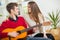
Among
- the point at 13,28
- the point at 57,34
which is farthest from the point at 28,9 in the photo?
the point at 57,34

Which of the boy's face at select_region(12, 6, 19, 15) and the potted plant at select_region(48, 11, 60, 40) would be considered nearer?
the boy's face at select_region(12, 6, 19, 15)

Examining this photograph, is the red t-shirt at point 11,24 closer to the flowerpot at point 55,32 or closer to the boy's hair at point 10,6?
the boy's hair at point 10,6

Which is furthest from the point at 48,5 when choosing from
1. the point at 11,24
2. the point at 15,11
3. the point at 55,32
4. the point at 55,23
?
the point at 11,24

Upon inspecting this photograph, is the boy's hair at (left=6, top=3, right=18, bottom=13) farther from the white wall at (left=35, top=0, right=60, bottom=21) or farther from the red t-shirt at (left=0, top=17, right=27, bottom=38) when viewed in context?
the white wall at (left=35, top=0, right=60, bottom=21)

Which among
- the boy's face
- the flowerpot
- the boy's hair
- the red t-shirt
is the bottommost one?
the flowerpot

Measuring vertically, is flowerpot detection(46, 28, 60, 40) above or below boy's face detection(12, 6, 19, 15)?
below

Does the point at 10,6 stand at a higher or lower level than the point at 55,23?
higher

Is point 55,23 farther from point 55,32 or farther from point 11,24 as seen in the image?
point 11,24

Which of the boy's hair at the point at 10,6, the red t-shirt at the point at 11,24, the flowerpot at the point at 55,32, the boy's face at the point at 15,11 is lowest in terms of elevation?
the flowerpot at the point at 55,32

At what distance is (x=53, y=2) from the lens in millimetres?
2119

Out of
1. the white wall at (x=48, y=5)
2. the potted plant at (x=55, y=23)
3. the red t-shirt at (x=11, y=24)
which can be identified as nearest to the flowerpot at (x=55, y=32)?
the potted plant at (x=55, y=23)

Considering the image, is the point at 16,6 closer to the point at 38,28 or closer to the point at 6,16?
the point at 6,16

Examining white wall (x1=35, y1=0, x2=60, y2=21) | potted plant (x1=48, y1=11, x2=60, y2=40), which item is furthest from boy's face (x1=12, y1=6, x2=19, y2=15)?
potted plant (x1=48, y1=11, x2=60, y2=40)

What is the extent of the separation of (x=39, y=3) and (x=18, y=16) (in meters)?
0.37
